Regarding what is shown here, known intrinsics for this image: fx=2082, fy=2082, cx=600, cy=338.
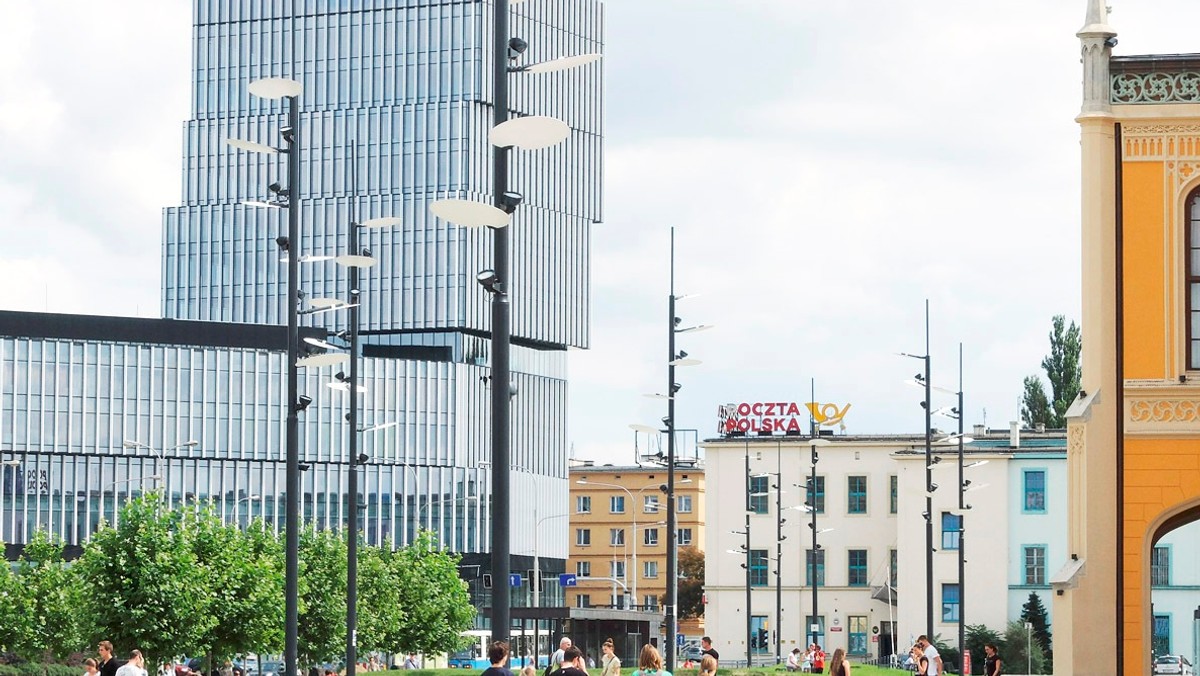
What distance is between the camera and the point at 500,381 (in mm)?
18531

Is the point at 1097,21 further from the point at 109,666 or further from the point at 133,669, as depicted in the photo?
the point at 109,666

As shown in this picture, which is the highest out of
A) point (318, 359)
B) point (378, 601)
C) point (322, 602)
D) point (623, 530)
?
point (318, 359)

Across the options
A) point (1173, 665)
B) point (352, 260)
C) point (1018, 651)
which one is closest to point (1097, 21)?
point (352, 260)

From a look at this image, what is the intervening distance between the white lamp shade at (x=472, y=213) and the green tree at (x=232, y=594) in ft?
86.2

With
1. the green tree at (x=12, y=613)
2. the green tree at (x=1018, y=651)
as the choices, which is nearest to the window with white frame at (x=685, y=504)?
the green tree at (x=1018, y=651)

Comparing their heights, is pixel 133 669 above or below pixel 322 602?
above

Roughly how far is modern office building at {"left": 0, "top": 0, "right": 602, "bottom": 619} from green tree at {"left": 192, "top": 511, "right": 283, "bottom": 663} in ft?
251

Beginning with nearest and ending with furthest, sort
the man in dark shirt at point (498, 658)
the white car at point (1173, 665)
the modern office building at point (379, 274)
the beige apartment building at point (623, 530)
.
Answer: the man in dark shirt at point (498, 658)
the white car at point (1173, 665)
the modern office building at point (379, 274)
the beige apartment building at point (623, 530)

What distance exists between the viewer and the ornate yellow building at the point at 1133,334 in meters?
30.0

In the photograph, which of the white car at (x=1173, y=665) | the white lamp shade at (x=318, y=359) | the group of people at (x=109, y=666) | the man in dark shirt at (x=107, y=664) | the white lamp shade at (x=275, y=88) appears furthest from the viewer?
the white car at (x=1173, y=665)

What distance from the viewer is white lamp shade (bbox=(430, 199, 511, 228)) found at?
17438 millimetres

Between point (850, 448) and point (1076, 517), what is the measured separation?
77.5 m

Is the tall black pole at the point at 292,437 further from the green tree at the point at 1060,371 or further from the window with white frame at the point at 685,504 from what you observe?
the window with white frame at the point at 685,504

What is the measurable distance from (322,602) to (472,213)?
43816mm
